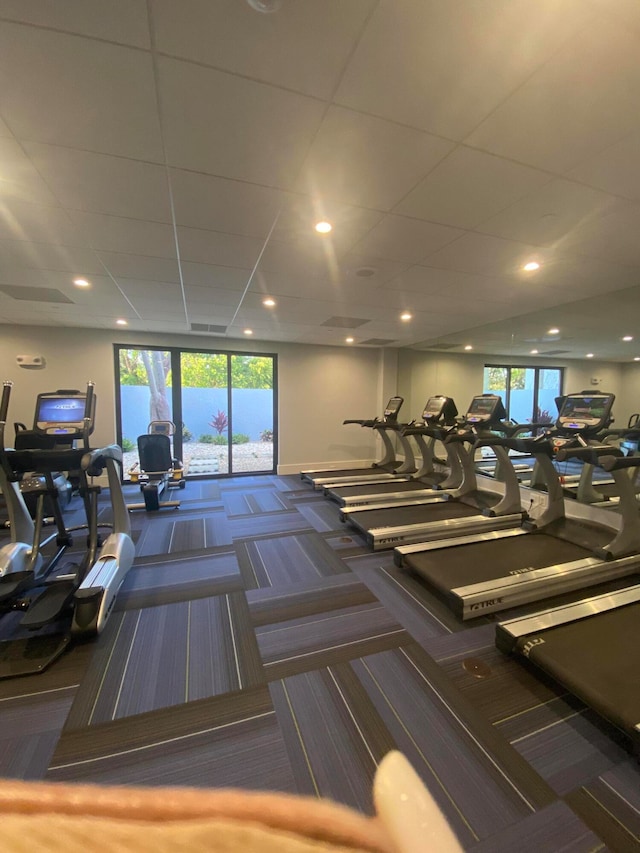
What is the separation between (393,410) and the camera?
669cm

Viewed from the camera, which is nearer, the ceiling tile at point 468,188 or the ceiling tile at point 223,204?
the ceiling tile at point 468,188

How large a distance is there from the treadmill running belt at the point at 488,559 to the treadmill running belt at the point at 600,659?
66 centimetres

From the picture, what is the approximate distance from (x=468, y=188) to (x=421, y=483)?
4.78 m

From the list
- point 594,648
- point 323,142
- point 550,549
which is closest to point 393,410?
point 550,549

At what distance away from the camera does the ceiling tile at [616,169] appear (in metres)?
1.64

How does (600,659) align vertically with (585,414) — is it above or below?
below

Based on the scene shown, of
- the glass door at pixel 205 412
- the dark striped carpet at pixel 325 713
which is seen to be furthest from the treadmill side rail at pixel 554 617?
the glass door at pixel 205 412

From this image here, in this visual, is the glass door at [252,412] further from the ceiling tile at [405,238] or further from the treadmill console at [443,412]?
the ceiling tile at [405,238]

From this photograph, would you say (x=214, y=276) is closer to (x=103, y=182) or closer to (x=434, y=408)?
(x=103, y=182)

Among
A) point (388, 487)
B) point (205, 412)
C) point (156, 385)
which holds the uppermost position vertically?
point (156, 385)

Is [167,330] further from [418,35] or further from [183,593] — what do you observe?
[418,35]

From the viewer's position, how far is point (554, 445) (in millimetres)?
3314

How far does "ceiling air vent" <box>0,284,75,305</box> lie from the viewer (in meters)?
3.81

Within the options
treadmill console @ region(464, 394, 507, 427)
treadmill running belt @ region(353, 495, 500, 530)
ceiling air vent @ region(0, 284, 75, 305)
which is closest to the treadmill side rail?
treadmill running belt @ region(353, 495, 500, 530)
